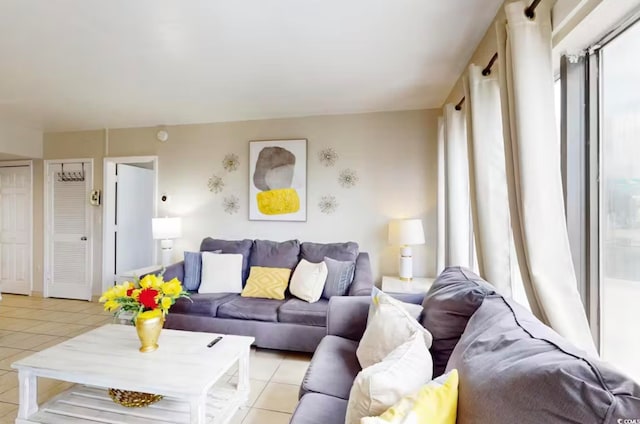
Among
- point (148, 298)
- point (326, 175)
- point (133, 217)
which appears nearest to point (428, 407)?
point (148, 298)

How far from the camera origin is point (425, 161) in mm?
3566

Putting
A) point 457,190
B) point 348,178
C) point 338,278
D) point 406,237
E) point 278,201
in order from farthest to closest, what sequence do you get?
point 278,201 < point 348,178 < point 406,237 < point 338,278 < point 457,190

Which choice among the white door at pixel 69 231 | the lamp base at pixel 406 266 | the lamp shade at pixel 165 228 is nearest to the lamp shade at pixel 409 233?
the lamp base at pixel 406 266

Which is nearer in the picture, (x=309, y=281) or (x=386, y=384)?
(x=386, y=384)

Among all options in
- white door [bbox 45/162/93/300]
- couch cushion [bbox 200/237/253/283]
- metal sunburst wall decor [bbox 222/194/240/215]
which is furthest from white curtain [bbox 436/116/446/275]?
white door [bbox 45/162/93/300]

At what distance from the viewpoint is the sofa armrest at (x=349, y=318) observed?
2.03 meters

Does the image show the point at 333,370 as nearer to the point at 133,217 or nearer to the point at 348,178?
the point at 348,178

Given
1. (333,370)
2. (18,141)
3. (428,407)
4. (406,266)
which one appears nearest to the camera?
(428,407)

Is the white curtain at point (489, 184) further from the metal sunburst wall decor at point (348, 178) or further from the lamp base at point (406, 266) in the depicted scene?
the metal sunburst wall decor at point (348, 178)

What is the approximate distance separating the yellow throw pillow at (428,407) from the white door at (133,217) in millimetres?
4471

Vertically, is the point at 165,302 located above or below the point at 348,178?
below

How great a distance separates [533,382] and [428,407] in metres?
0.26

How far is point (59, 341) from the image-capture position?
3066 millimetres

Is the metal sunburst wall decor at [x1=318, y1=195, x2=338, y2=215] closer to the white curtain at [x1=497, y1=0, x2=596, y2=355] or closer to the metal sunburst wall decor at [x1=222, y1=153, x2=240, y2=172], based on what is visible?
the metal sunburst wall decor at [x1=222, y1=153, x2=240, y2=172]
